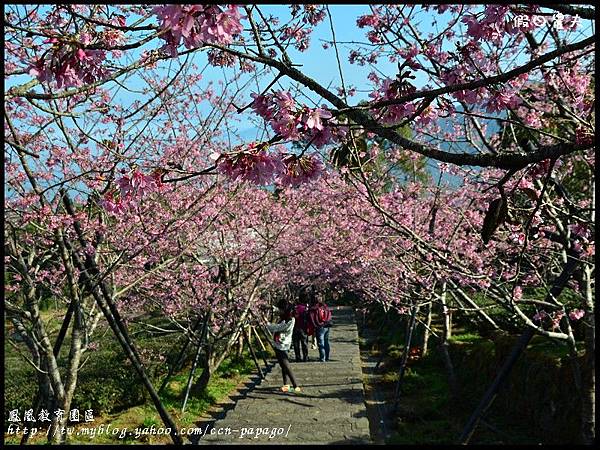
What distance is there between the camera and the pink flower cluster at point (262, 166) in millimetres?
1972

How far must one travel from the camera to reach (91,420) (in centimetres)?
945

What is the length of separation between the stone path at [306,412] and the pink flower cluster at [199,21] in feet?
19.7

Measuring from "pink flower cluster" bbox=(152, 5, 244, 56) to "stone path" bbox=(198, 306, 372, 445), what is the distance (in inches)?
236

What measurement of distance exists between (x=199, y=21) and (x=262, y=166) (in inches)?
19.7

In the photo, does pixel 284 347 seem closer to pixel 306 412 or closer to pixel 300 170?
pixel 306 412

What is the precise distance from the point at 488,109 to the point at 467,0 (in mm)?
1125

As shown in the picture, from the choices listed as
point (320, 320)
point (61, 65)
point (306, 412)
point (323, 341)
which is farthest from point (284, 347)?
point (61, 65)

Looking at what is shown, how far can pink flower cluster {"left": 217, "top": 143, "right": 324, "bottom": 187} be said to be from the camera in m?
1.97

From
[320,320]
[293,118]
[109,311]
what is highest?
[293,118]

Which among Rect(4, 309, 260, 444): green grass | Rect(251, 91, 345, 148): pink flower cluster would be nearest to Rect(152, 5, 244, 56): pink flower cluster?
Rect(251, 91, 345, 148): pink flower cluster

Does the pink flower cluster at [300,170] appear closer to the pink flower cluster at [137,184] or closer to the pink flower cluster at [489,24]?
the pink flower cluster at [137,184]

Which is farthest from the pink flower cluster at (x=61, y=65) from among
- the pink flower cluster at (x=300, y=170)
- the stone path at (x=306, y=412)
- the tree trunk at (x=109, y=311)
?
the stone path at (x=306, y=412)

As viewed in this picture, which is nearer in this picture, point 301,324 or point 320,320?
point 320,320

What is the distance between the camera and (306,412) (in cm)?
851
